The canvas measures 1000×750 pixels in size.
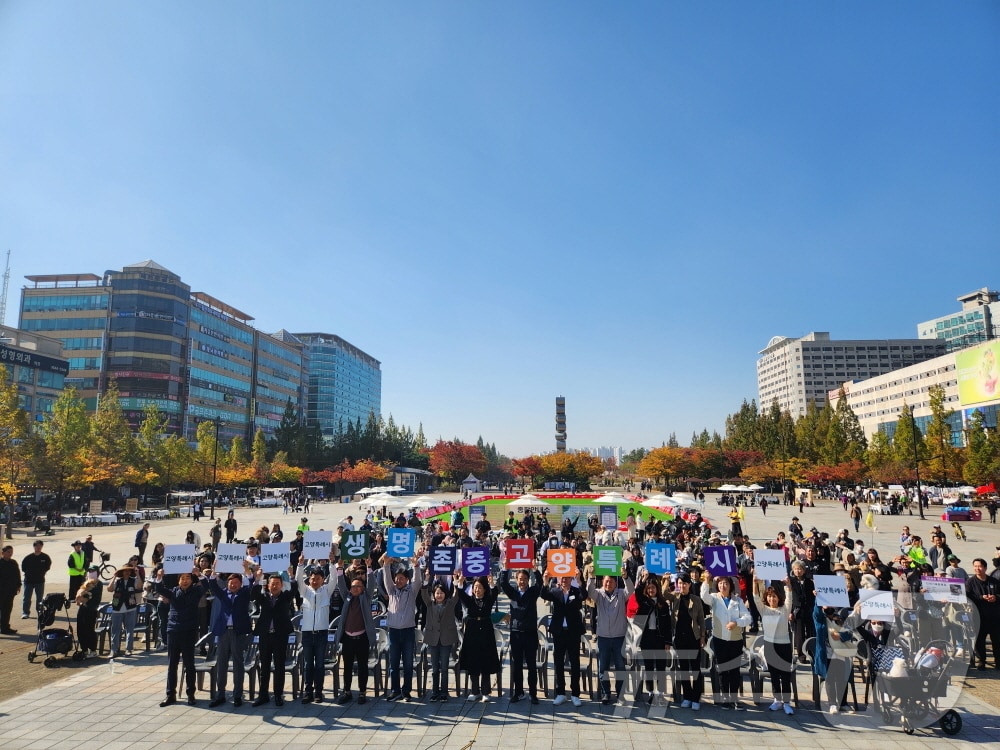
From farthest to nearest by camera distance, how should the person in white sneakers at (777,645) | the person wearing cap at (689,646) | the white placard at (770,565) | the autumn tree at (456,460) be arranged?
the autumn tree at (456,460)
the white placard at (770,565)
the person wearing cap at (689,646)
the person in white sneakers at (777,645)

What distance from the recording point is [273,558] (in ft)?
37.9

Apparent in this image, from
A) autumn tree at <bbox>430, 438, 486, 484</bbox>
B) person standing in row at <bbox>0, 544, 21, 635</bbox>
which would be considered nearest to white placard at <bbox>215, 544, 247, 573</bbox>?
person standing in row at <bbox>0, 544, 21, 635</bbox>

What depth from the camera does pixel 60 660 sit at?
10625 mm

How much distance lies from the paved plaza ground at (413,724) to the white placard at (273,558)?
242 centimetres

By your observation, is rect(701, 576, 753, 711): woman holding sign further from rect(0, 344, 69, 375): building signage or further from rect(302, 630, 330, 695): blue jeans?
rect(0, 344, 69, 375): building signage

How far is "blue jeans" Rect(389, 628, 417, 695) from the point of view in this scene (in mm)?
8859

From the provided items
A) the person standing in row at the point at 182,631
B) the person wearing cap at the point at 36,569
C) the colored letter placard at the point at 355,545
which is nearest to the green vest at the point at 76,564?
the person wearing cap at the point at 36,569

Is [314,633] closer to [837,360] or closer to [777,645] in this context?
[777,645]

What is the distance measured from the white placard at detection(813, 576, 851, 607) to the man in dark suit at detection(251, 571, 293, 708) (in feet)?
26.3

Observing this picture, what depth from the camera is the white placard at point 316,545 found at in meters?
13.3

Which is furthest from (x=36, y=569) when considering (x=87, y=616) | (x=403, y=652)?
(x=403, y=652)

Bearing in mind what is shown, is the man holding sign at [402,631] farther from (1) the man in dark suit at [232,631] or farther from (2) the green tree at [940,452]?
(2) the green tree at [940,452]

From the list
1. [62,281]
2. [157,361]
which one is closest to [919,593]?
[157,361]

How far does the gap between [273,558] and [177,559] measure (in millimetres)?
1741
